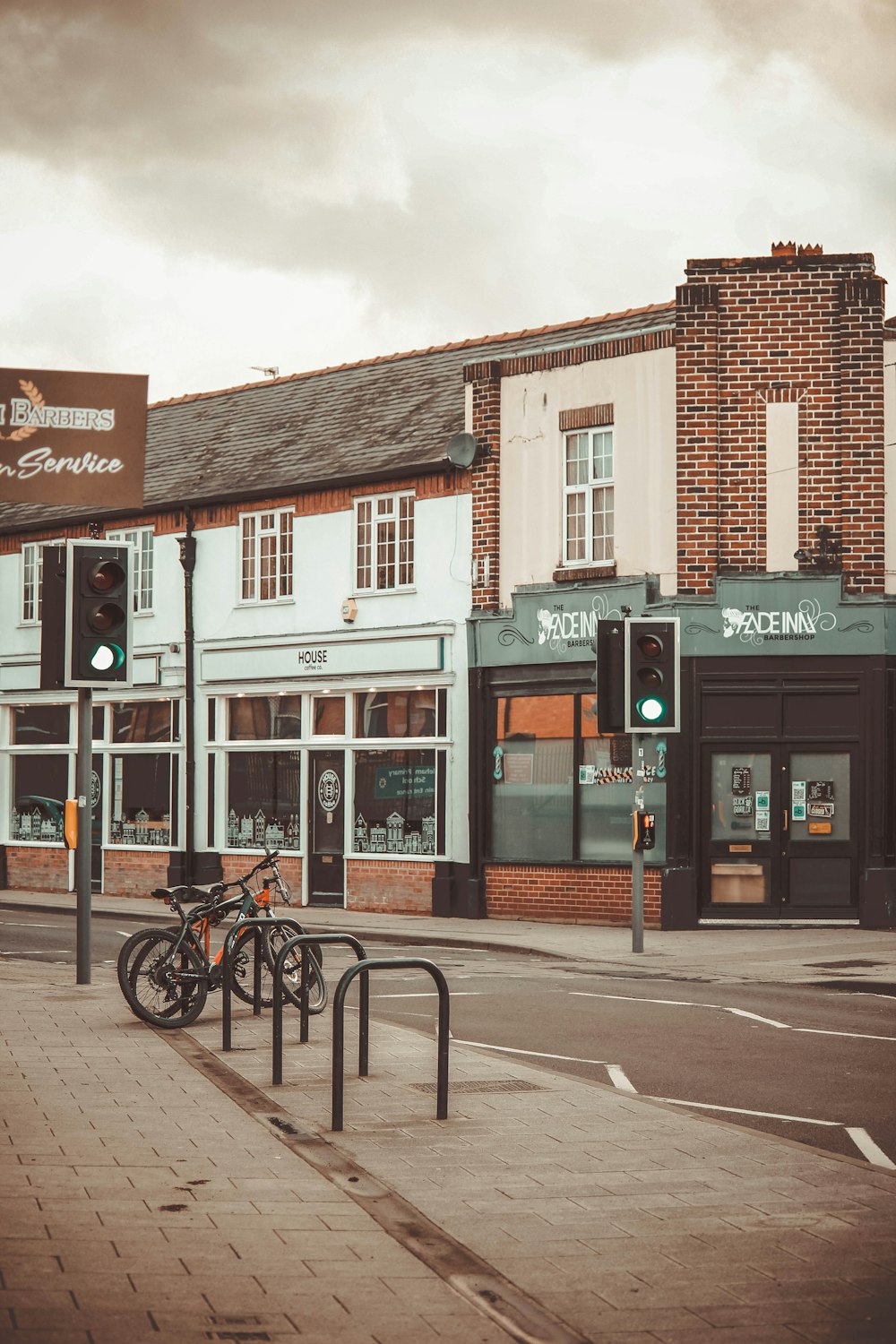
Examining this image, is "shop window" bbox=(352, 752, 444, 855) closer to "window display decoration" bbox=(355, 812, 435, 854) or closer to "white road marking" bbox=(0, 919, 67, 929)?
"window display decoration" bbox=(355, 812, 435, 854)

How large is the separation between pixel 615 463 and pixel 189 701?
360 inches

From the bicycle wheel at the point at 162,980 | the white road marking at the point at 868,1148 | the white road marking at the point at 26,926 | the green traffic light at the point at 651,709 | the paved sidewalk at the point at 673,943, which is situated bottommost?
the white road marking at the point at 26,926

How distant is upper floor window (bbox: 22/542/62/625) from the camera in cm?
3120

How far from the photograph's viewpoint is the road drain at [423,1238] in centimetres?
531

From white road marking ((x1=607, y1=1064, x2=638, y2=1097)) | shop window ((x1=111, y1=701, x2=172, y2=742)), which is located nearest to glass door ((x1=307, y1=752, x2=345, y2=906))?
shop window ((x1=111, y1=701, x2=172, y2=742))

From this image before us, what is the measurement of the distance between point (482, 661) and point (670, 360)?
504 cm

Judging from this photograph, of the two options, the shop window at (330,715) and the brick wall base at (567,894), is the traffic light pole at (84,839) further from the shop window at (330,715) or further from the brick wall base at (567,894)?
the shop window at (330,715)

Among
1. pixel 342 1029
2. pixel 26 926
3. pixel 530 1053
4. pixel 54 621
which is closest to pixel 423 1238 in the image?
pixel 342 1029

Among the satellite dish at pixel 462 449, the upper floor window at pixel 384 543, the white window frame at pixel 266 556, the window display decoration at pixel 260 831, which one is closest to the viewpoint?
the satellite dish at pixel 462 449

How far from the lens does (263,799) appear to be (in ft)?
90.5

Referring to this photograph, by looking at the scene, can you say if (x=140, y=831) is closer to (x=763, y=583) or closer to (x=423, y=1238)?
(x=763, y=583)

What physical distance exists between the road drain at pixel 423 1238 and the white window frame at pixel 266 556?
18.6 metres

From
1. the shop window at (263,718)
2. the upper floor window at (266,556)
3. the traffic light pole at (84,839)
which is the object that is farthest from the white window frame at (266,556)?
the traffic light pole at (84,839)

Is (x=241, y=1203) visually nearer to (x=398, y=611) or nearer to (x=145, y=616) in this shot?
(x=398, y=611)
